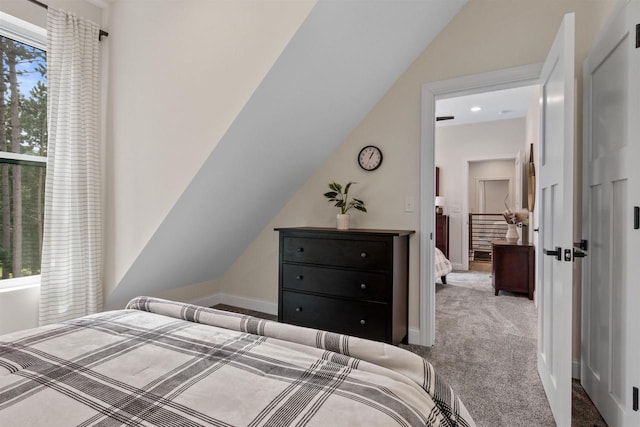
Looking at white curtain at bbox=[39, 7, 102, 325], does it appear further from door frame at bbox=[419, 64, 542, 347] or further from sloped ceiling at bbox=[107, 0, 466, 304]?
door frame at bbox=[419, 64, 542, 347]

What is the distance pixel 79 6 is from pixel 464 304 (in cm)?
460

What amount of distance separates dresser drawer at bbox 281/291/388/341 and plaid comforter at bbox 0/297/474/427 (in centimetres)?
134

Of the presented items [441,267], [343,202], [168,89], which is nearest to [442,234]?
[441,267]

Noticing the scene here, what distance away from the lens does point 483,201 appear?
8.97 meters

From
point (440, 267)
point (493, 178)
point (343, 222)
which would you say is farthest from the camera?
point (493, 178)

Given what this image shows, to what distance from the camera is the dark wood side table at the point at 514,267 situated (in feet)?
13.7

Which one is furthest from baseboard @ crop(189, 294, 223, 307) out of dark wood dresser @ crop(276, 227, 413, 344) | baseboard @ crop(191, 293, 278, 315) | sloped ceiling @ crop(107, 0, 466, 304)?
dark wood dresser @ crop(276, 227, 413, 344)

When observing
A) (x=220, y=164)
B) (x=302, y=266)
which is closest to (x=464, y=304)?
(x=302, y=266)

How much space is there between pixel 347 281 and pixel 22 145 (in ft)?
8.35

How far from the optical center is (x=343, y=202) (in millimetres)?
2898

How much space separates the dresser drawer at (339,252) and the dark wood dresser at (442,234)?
4361 millimetres

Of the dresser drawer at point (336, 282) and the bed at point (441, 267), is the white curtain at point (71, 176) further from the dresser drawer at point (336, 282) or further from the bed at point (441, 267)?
the bed at point (441, 267)

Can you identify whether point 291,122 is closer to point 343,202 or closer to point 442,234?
point 343,202

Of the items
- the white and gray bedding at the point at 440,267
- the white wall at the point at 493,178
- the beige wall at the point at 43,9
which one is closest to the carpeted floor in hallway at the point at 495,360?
the white and gray bedding at the point at 440,267
